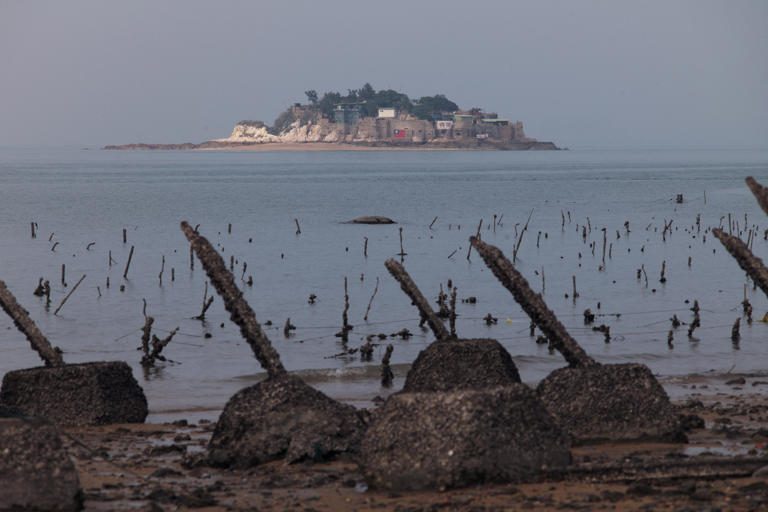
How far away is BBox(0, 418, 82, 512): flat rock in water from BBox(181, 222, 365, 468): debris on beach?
2703 mm

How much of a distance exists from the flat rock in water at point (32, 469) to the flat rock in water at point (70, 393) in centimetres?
509

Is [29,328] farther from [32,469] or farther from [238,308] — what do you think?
[32,469]

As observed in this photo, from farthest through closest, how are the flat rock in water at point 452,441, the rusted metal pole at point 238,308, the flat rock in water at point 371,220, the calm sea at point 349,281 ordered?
the flat rock in water at point 371,220 → the calm sea at point 349,281 → the rusted metal pole at point 238,308 → the flat rock in water at point 452,441

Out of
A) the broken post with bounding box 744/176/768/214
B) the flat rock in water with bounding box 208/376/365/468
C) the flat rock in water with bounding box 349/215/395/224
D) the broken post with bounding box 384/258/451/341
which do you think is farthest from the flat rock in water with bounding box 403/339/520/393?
the flat rock in water with bounding box 349/215/395/224

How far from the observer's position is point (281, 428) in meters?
13.5

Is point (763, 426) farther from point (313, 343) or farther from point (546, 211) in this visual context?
point (546, 211)

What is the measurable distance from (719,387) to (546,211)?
2739 inches

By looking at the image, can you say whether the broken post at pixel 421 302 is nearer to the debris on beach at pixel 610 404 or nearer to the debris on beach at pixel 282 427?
the debris on beach at pixel 610 404

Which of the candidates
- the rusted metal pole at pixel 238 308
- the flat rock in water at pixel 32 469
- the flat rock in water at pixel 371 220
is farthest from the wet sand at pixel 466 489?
the flat rock in water at pixel 371 220

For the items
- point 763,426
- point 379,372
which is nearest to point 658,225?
point 379,372

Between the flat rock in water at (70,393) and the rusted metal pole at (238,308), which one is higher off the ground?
the rusted metal pole at (238,308)

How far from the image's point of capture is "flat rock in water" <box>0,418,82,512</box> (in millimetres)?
10758

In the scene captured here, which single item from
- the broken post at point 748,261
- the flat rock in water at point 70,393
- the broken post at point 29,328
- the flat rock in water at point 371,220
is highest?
the broken post at point 748,261

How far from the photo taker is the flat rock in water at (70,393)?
53.4ft
